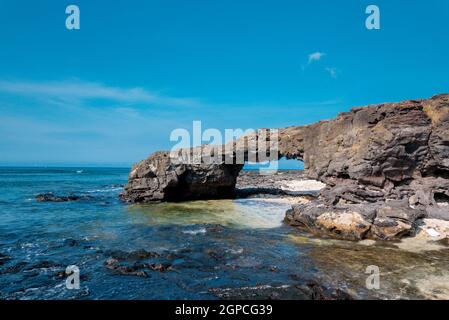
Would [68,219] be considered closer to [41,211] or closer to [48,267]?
[41,211]

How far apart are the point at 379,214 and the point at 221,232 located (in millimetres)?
8762

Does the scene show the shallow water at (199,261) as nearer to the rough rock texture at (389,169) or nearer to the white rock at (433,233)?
the white rock at (433,233)

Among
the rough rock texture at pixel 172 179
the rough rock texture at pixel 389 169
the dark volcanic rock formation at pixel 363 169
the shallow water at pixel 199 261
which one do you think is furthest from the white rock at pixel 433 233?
the rough rock texture at pixel 172 179

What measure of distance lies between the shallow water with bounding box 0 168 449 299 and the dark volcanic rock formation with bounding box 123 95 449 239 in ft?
6.30

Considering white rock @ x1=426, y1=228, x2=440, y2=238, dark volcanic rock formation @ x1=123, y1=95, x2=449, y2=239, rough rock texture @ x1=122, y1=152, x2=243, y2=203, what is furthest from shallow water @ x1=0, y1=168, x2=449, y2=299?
rough rock texture @ x1=122, y1=152, x2=243, y2=203

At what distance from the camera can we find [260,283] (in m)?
10.9

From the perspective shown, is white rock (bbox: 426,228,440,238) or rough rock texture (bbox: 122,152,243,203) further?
rough rock texture (bbox: 122,152,243,203)

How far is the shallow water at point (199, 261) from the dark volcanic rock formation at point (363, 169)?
1921 millimetres

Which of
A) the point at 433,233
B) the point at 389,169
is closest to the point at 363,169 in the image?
the point at 389,169

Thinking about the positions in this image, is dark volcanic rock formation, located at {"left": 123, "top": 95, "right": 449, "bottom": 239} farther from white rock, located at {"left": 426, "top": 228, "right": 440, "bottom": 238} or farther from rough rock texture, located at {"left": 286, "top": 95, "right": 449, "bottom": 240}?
white rock, located at {"left": 426, "top": 228, "right": 440, "bottom": 238}

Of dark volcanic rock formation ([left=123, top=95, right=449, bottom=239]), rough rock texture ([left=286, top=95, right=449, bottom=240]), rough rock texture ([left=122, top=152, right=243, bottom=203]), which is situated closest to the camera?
dark volcanic rock formation ([left=123, top=95, right=449, bottom=239])

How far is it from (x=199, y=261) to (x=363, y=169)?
15742 mm

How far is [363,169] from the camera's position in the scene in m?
23.7

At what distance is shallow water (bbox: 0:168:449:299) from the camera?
10352 millimetres
